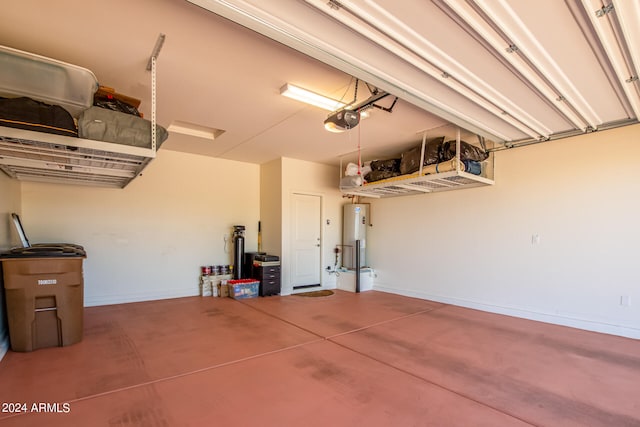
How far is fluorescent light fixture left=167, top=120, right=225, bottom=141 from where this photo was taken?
4.77 meters

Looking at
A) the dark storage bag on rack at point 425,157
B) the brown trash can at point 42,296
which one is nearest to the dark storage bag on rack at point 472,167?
the dark storage bag on rack at point 425,157

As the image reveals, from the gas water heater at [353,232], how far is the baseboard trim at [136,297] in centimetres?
339

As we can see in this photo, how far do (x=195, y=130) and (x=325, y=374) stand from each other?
4.24 metres

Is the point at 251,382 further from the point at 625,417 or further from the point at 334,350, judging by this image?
the point at 625,417

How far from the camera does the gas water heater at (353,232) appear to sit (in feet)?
23.0

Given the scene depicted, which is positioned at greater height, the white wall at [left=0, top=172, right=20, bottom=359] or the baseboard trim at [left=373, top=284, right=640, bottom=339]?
the white wall at [left=0, top=172, right=20, bottom=359]

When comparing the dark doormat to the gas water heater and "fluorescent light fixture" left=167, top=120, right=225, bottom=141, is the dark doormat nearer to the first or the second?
A: the gas water heater

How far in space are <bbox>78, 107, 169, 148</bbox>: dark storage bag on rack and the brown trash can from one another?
1.55 metres

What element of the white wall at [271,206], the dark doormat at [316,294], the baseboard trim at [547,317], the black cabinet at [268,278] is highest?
the white wall at [271,206]

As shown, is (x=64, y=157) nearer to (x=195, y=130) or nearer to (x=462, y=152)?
(x=195, y=130)

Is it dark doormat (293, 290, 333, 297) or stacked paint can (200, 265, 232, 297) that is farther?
dark doormat (293, 290, 333, 297)

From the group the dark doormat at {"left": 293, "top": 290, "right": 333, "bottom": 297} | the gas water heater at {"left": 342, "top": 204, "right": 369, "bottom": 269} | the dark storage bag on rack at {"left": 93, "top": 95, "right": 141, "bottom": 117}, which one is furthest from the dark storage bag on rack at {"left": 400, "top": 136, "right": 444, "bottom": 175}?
the dark storage bag on rack at {"left": 93, "top": 95, "right": 141, "bottom": 117}

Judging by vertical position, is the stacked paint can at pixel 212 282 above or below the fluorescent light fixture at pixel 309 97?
below

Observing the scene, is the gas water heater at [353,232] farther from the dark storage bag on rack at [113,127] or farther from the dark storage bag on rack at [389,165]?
the dark storage bag on rack at [113,127]
